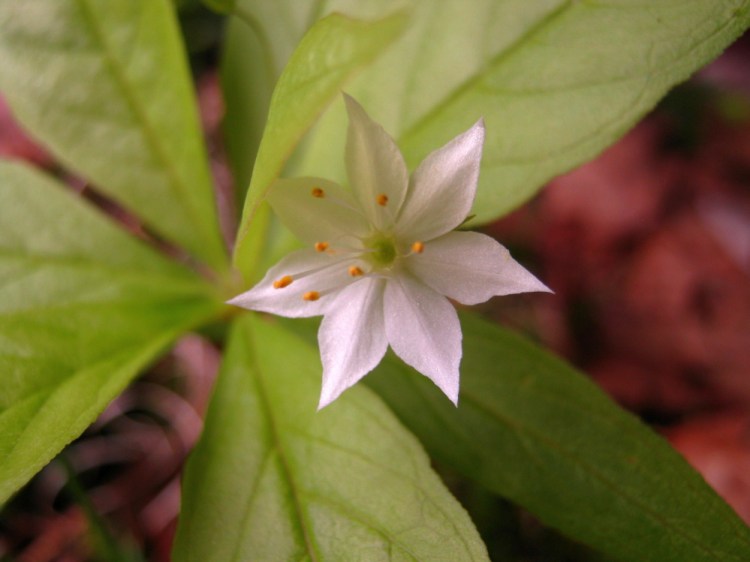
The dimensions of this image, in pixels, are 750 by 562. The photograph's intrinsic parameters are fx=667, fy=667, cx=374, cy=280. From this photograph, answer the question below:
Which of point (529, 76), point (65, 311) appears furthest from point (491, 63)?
point (65, 311)

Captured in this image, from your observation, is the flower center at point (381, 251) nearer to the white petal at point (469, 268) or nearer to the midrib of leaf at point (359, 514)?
the white petal at point (469, 268)

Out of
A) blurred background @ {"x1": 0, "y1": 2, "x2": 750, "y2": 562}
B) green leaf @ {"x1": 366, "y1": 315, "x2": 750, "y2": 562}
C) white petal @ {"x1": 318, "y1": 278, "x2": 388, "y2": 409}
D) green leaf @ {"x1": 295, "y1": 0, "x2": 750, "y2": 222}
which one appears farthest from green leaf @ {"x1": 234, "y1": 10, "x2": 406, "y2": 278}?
blurred background @ {"x1": 0, "y1": 2, "x2": 750, "y2": 562}

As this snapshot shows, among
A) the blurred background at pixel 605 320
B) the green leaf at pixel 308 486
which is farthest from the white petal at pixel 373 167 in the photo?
the blurred background at pixel 605 320

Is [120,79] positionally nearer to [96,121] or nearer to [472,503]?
[96,121]

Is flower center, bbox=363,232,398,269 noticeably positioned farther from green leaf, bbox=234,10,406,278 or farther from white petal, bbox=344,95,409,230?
green leaf, bbox=234,10,406,278

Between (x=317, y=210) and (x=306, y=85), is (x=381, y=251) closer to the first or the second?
(x=317, y=210)

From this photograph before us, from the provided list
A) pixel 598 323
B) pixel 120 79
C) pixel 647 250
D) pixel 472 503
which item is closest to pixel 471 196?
pixel 120 79

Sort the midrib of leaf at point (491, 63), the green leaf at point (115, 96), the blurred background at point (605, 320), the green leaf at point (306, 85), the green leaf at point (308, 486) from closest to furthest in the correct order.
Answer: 1. the green leaf at point (306, 85)
2. the green leaf at point (308, 486)
3. the midrib of leaf at point (491, 63)
4. the green leaf at point (115, 96)
5. the blurred background at point (605, 320)
